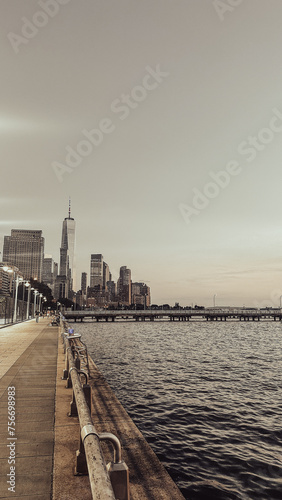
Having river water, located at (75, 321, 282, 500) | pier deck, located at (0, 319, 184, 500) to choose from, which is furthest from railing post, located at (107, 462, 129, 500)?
river water, located at (75, 321, 282, 500)

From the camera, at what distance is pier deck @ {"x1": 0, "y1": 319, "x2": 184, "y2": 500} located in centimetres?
489

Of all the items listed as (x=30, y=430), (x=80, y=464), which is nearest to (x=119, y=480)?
(x=80, y=464)

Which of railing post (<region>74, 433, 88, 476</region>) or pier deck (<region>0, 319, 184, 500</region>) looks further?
railing post (<region>74, 433, 88, 476</region>)

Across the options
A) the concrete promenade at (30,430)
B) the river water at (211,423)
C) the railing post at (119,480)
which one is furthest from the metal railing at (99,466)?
the river water at (211,423)

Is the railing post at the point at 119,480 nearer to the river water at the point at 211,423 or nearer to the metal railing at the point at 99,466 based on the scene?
the metal railing at the point at 99,466

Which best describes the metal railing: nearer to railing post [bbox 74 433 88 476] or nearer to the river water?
railing post [bbox 74 433 88 476]

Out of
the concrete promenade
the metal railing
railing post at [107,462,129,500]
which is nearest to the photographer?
the metal railing

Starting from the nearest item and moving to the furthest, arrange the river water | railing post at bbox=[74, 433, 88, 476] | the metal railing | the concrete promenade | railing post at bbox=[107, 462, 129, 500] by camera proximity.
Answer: the metal railing
railing post at bbox=[107, 462, 129, 500]
the concrete promenade
railing post at bbox=[74, 433, 88, 476]
the river water

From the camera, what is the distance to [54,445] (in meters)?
6.18

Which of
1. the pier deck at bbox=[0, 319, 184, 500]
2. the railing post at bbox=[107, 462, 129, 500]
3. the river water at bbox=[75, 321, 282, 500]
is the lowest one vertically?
the river water at bbox=[75, 321, 282, 500]

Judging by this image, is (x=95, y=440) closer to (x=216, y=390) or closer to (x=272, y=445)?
(x=272, y=445)

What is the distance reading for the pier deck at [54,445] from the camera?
489 centimetres

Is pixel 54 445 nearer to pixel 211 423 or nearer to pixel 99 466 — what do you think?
pixel 99 466

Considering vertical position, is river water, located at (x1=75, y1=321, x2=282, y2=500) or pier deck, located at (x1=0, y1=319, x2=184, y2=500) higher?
pier deck, located at (x1=0, y1=319, x2=184, y2=500)
